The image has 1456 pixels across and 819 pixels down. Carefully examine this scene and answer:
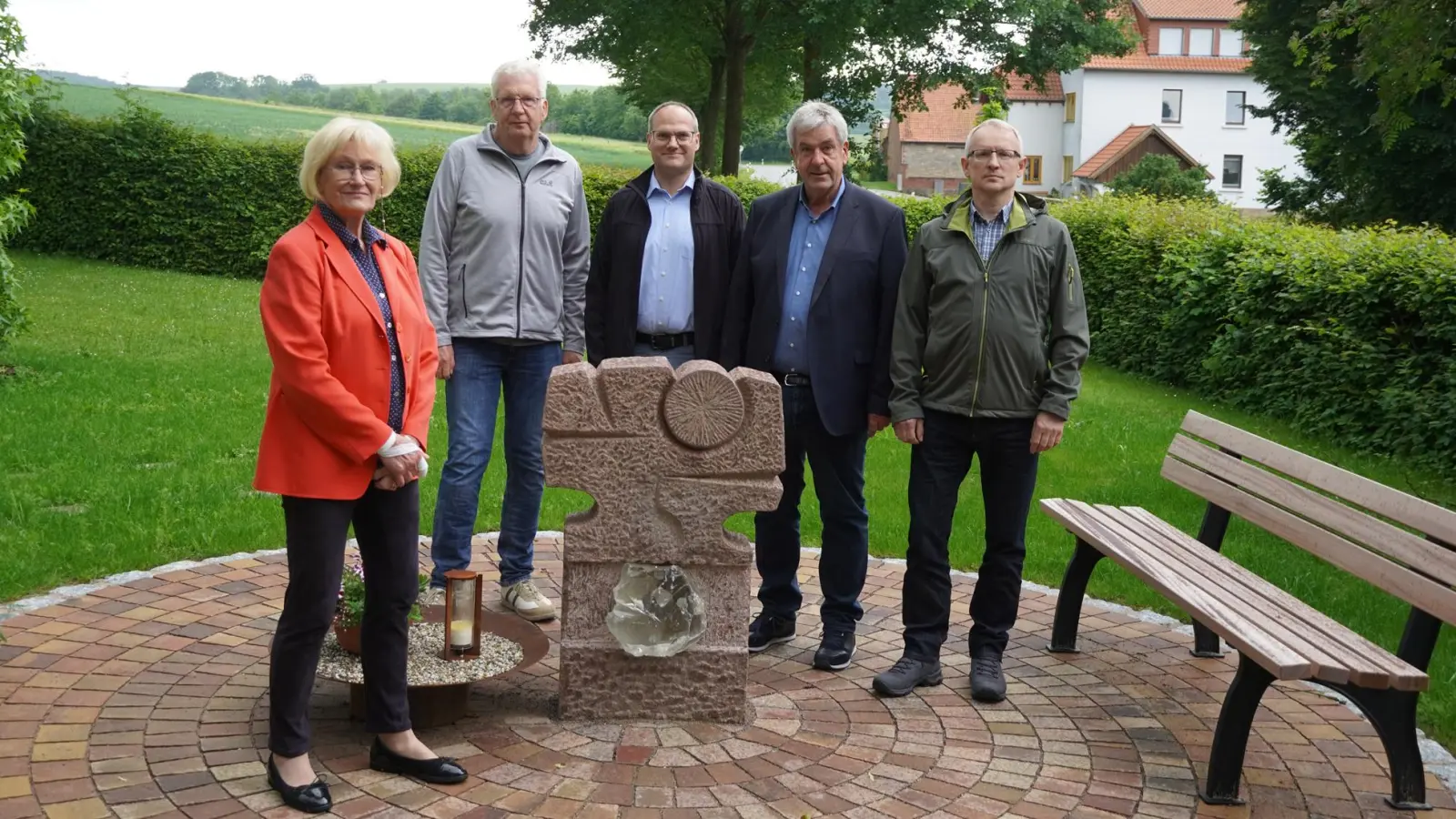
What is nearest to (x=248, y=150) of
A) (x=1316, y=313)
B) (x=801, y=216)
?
(x=1316, y=313)

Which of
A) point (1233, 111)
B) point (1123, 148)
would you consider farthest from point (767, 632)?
point (1233, 111)

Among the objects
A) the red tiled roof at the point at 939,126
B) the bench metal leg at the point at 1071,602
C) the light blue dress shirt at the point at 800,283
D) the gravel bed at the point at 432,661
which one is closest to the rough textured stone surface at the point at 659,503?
the gravel bed at the point at 432,661

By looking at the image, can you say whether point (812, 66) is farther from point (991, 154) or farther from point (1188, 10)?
point (1188, 10)

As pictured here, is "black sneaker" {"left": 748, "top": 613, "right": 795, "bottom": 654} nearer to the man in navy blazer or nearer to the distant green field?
the man in navy blazer

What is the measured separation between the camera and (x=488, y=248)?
5.37 m

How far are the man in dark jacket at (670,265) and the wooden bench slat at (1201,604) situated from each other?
63.1 inches

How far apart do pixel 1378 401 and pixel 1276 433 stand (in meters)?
0.98

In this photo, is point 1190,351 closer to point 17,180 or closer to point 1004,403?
point 1004,403

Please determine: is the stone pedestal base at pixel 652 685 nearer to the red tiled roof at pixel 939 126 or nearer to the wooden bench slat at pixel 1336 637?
the wooden bench slat at pixel 1336 637

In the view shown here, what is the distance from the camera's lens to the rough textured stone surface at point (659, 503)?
4391 mm

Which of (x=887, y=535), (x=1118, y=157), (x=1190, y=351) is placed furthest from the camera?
(x=1118, y=157)

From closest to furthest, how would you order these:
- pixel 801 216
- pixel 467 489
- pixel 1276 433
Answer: pixel 801 216 → pixel 467 489 → pixel 1276 433

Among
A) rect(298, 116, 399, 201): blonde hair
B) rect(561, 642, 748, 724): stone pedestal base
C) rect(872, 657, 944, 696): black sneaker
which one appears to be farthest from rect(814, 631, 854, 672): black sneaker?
rect(298, 116, 399, 201): blonde hair

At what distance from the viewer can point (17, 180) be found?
21.4m
